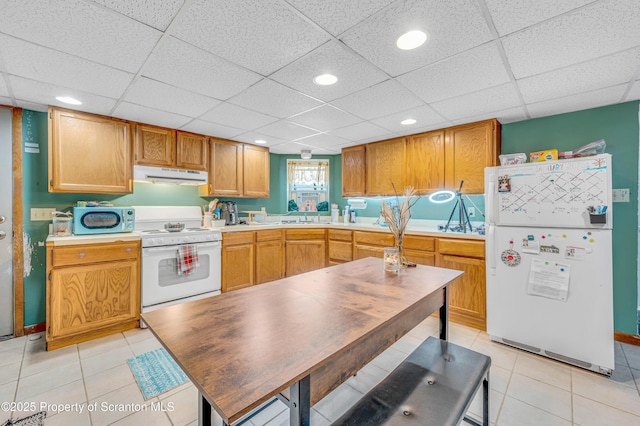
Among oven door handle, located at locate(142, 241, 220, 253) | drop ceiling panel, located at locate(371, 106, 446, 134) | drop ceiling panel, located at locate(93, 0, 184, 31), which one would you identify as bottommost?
oven door handle, located at locate(142, 241, 220, 253)

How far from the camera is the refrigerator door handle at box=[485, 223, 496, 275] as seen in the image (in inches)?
100

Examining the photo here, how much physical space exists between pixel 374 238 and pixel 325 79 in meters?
2.15

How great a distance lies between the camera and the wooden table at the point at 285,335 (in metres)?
0.71

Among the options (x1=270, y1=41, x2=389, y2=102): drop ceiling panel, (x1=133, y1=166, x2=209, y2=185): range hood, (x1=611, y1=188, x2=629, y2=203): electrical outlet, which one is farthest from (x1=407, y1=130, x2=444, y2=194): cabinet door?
(x1=133, y1=166, x2=209, y2=185): range hood

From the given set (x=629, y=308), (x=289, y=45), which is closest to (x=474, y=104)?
(x=289, y=45)

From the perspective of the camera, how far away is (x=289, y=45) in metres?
1.66

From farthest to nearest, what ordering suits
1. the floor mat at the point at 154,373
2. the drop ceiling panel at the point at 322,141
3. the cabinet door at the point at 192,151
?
the drop ceiling panel at the point at 322,141, the cabinet door at the point at 192,151, the floor mat at the point at 154,373

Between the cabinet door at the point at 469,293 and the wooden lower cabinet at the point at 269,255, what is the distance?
223 cm

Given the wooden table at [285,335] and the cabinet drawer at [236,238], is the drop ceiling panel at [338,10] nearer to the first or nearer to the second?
Answer: the wooden table at [285,335]

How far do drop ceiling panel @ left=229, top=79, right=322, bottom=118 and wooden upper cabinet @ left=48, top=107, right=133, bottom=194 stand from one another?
1.49 m

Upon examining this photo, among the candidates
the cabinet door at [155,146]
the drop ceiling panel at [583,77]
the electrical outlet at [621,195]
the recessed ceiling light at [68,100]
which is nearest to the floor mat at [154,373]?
the cabinet door at [155,146]

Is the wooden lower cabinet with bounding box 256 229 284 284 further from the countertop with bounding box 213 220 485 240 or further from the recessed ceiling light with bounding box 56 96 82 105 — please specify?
the recessed ceiling light with bounding box 56 96 82 105

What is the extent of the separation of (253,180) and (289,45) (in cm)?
273

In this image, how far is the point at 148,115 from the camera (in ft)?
9.48
